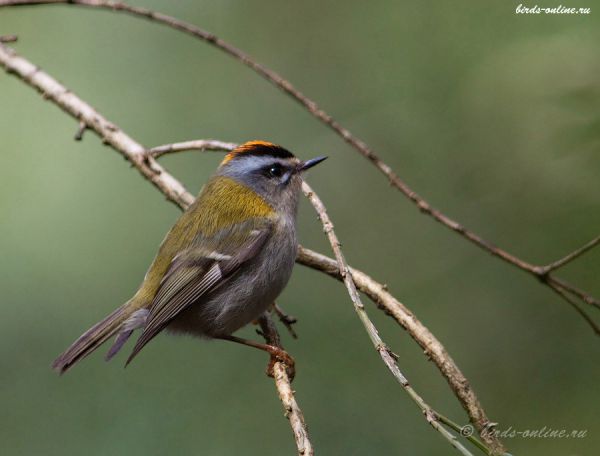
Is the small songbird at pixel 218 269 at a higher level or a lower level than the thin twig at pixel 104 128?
lower

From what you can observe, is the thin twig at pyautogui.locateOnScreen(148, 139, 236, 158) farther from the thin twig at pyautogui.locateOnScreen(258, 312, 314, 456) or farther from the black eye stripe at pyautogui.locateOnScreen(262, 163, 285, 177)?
the thin twig at pyautogui.locateOnScreen(258, 312, 314, 456)

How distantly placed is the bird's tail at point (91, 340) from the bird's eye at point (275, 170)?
89cm

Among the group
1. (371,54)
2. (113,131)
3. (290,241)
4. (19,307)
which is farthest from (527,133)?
(19,307)

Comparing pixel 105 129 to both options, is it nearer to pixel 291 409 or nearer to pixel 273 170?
pixel 273 170

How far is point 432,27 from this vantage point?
15.6 ft

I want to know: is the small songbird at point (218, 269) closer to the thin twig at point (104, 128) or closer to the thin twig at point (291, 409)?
the thin twig at point (104, 128)

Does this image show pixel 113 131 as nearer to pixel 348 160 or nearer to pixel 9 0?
pixel 9 0

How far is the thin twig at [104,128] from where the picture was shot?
322 centimetres

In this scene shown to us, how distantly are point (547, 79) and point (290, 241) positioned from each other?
47.5 inches

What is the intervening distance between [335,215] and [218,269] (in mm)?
1682

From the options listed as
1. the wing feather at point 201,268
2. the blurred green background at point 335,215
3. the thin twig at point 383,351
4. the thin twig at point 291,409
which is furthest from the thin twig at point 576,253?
the wing feather at point 201,268

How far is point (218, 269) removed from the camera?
3125mm

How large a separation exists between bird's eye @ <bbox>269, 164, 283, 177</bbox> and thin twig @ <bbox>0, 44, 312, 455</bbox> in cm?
39

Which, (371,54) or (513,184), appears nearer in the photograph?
(513,184)
